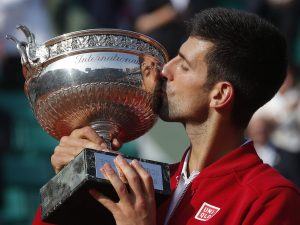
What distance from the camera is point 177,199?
12.0 ft

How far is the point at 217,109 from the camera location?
12.3 feet

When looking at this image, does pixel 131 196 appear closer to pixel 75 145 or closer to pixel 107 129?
pixel 75 145

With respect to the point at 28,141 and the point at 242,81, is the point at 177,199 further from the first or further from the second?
the point at 28,141

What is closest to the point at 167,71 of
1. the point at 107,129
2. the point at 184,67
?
the point at 184,67

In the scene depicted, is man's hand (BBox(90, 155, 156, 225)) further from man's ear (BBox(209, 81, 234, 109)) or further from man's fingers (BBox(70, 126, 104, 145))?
man's ear (BBox(209, 81, 234, 109))

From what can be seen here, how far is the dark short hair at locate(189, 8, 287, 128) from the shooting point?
3.69m

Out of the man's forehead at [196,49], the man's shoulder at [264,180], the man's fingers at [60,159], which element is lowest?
the man's shoulder at [264,180]

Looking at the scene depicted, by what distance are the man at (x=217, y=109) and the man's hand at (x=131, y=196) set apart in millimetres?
199

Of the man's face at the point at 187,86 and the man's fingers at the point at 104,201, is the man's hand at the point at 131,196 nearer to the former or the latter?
the man's fingers at the point at 104,201

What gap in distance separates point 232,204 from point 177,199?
0.24 meters

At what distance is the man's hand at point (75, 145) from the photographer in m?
3.65

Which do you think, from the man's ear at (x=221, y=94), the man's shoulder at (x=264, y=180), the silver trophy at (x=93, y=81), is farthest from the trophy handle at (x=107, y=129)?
the man's shoulder at (x=264, y=180)

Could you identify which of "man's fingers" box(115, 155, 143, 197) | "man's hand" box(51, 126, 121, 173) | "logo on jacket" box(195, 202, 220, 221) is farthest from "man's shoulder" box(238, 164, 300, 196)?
"man's hand" box(51, 126, 121, 173)

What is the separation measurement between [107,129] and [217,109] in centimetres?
41
